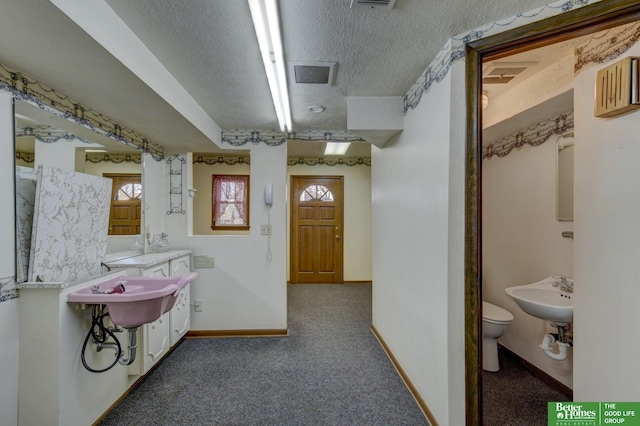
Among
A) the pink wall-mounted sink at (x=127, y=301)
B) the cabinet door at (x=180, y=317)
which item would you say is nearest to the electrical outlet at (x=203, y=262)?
the cabinet door at (x=180, y=317)

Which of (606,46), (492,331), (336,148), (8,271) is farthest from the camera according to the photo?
(336,148)

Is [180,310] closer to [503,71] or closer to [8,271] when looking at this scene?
[8,271]

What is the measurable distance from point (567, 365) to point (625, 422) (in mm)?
780

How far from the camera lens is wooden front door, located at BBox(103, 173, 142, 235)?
2061mm

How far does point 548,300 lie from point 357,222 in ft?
10.9

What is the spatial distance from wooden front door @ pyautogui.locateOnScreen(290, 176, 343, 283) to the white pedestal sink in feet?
10.7

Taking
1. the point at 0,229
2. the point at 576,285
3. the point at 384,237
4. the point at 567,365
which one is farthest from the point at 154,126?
the point at 567,365

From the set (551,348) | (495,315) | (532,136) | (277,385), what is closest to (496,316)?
(495,315)

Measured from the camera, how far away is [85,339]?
5.31 feet

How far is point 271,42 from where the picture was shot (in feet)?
4.65

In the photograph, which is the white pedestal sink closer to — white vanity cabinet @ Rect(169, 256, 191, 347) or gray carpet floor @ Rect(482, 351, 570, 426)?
gray carpet floor @ Rect(482, 351, 570, 426)

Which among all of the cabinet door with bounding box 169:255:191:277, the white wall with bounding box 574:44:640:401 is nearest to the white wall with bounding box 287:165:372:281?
the cabinet door with bounding box 169:255:191:277

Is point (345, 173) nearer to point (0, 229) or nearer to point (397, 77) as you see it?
point (397, 77)

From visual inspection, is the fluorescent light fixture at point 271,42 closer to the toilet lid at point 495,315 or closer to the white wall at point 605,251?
the white wall at point 605,251
